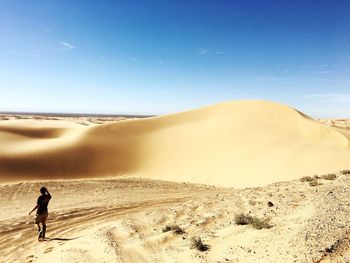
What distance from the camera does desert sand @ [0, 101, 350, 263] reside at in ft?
26.9

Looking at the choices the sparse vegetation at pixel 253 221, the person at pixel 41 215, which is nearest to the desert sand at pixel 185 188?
the sparse vegetation at pixel 253 221

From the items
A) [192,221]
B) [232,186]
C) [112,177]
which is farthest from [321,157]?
[192,221]

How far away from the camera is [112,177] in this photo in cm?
2594

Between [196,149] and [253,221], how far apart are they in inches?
818

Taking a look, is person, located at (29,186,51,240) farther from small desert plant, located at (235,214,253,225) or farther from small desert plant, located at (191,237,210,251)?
small desert plant, located at (235,214,253,225)

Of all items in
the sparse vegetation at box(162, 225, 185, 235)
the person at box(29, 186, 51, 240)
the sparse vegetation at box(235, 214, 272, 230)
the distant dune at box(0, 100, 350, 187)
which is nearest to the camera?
the sparse vegetation at box(235, 214, 272, 230)

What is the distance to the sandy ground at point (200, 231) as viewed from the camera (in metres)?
7.32

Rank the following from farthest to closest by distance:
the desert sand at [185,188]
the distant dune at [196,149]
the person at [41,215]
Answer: the distant dune at [196,149]
the person at [41,215]
the desert sand at [185,188]

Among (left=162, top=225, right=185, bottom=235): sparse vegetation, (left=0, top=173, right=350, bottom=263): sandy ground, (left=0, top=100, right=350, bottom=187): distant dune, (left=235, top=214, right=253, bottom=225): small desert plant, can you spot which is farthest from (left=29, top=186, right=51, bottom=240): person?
(left=0, top=100, right=350, bottom=187): distant dune

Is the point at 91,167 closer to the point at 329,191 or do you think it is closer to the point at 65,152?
the point at 65,152

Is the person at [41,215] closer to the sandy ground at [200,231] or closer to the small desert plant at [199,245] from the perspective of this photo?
the sandy ground at [200,231]

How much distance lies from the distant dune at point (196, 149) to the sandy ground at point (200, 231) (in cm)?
920

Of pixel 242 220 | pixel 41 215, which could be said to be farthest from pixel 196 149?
pixel 242 220

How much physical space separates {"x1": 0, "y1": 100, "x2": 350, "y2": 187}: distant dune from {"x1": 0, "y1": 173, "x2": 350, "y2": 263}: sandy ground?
920 centimetres
